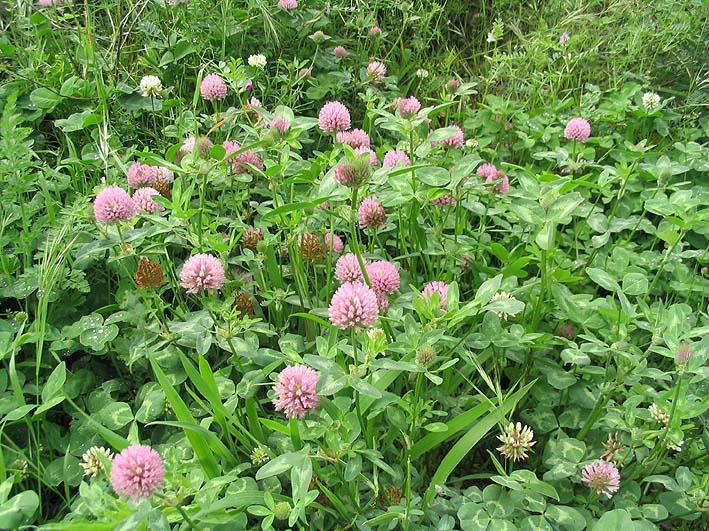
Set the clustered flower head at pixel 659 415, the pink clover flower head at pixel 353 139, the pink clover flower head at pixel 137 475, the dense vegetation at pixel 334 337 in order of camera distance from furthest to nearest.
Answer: the pink clover flower head at pixel 353 139
the clustered flower head at pixel 659 415
the dense vegetation at pixel 334 337
the pink clover flower head at pixel 137 475

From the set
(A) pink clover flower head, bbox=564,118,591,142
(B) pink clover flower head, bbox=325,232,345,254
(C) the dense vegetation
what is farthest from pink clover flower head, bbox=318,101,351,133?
(A) pink clover flower head, bbox=564,118,591,142

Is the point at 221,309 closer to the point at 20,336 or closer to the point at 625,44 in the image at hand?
the point at 20,336

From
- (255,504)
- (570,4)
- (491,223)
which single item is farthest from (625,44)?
(255,504)

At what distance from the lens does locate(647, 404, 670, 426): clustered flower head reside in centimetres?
131

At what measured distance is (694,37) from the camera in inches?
109

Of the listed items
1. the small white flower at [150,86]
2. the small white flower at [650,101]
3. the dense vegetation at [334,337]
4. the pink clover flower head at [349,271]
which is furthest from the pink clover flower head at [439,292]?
the small white flower at [650,101]

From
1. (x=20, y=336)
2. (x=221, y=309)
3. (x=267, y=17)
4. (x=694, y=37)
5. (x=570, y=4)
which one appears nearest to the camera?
(x=221, y=309)

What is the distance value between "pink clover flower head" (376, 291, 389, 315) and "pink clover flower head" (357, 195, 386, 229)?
0.79 ft

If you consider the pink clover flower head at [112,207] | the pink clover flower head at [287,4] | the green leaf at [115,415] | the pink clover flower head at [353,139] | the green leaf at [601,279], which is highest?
the pink clover flower head at [287,4]

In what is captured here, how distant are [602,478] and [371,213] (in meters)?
0.78

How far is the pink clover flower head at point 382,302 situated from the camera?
1407 mm

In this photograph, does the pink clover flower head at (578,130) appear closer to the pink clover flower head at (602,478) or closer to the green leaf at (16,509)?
the pink clover flower head at (602,478)

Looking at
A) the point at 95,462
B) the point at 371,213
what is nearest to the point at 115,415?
the point at 95,462

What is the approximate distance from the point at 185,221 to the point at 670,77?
239cm
